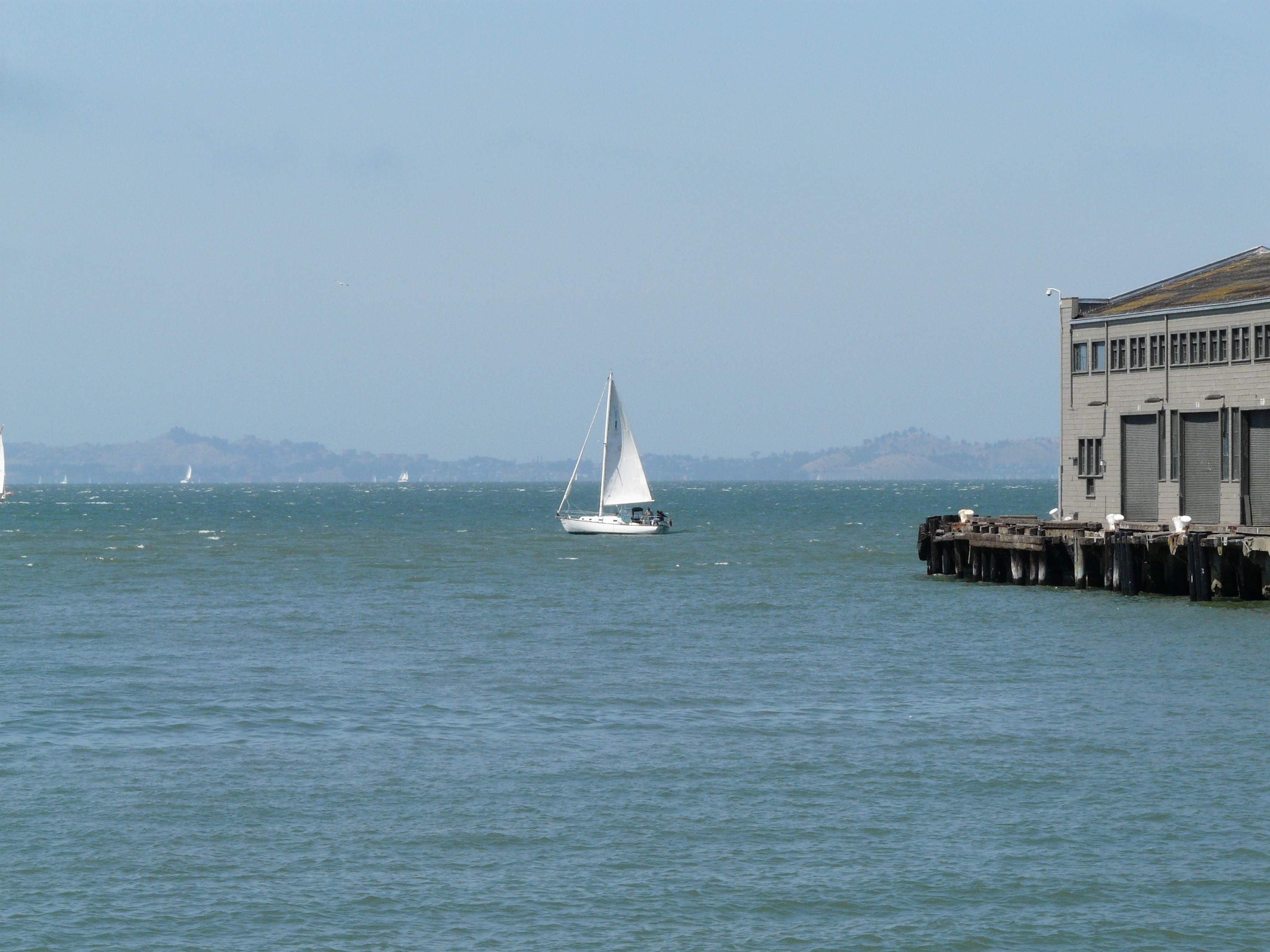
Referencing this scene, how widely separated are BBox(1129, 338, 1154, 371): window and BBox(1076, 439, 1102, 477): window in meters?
4.42

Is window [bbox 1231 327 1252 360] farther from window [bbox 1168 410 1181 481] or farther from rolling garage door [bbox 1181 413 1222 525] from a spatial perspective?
window [bbox 1168 410 1181 481]

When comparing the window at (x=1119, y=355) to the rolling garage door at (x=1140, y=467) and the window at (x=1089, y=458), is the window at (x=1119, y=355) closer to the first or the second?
the rolling garage door at (x=1140, y=467)

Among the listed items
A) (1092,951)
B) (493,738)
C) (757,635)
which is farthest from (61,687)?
(1092,951)

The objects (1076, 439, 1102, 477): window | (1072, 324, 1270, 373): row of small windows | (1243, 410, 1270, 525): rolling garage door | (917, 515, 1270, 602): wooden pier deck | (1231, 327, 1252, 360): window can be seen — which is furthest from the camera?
(1076, 439, 1102, 477): window

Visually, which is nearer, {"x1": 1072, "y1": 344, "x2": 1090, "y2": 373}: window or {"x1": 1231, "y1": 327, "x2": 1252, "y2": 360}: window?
{"x1": 1231, "y1": 327, "x2": 1252, "y2": 360}: window

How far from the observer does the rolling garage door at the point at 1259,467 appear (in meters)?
68.5

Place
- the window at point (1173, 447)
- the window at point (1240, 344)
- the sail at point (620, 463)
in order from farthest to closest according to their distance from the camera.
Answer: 1. the sail at point (620, 463)
2. the window at point (1173, 447)
3. the window at point (1240, 344)

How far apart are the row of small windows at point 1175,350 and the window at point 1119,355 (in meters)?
0.02

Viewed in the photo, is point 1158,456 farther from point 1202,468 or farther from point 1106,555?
point 1106,555

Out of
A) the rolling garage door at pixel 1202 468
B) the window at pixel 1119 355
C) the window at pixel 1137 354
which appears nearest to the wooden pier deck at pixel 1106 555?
the rolling garage door at pixel 1202 468

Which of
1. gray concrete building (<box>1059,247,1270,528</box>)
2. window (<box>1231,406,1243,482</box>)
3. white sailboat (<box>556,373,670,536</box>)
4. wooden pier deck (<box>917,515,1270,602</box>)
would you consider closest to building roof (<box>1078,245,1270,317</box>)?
gray concrete building (<box>1059,247,1270,528</box>)

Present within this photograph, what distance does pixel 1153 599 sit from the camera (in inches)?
2504

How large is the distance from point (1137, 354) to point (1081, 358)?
450 centimetres

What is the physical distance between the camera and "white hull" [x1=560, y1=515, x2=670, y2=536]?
131 metres
